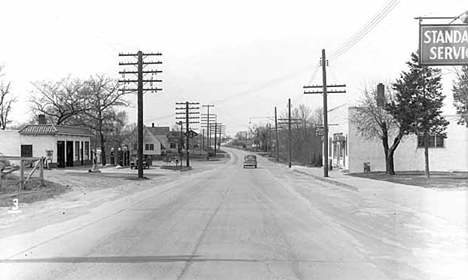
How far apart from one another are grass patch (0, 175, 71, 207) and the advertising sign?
1336 cm

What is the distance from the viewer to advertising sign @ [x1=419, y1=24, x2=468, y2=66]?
1298 cm

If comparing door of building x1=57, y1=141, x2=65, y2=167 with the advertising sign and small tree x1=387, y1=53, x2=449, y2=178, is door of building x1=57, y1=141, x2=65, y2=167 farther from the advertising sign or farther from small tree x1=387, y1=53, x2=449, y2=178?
the advertising sign

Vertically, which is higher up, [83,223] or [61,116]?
[61,116]

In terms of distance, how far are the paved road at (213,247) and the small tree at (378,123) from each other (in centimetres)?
2166

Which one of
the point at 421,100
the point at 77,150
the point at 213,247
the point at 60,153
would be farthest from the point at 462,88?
the point at 77,150

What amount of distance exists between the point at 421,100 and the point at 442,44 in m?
18.6

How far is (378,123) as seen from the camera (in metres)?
36.4

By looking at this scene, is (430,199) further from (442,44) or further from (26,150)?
(26,150)

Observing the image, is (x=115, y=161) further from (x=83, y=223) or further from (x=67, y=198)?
(x=83, y=223)

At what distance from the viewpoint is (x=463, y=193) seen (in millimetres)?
20766

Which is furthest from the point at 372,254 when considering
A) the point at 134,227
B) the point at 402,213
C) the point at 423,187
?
the point at 423,187

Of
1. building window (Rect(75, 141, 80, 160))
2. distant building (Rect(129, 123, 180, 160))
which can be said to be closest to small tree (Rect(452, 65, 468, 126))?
building window (Rect(75, 141, 80, 160))

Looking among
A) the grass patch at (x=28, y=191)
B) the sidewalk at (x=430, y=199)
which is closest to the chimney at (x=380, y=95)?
the sidewalk at (x=430, y=199)

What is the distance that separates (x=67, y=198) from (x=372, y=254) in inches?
562
